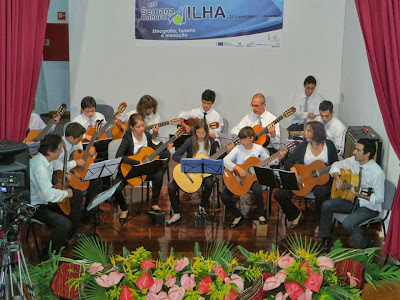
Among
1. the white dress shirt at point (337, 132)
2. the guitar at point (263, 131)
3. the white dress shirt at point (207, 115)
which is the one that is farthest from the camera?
the white dress shirt at point (207, 115)

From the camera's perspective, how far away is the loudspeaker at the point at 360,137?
7.65 meters

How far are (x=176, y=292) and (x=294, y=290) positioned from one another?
0.71 metres

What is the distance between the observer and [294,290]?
4164 millimetres

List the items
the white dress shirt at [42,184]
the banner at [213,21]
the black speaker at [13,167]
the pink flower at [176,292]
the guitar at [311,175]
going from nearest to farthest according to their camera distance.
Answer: the pink flower at [176,292], the black speaker at [13,167], the white dress shirt at [42,184], the guitar at [311,175], the banner at [213,21]

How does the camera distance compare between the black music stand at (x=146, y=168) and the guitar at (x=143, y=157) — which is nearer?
the black music stand at (x=146, y=168)

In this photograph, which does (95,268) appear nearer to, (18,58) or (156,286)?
(156,286)

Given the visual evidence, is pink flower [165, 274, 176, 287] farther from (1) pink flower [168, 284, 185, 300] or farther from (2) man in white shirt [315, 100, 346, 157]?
(2) man in white shirt [315, 100, 346, 157]

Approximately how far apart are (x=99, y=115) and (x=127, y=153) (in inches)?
56.3

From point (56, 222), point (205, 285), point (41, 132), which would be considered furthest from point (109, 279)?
point (41, 132)

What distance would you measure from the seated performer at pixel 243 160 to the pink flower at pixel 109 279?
12.5 feet

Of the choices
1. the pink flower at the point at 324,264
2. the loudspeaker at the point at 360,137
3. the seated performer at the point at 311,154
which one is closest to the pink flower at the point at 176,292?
the pink flower at the point at 324,264

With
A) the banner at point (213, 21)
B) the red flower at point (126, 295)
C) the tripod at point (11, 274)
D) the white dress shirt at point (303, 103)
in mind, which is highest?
the banner at point (213, 21)

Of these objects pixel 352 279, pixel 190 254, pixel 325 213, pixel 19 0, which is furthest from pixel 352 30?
pixel 352 279

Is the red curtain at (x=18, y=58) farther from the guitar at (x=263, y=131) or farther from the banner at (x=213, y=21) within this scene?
the banner at (x=213, y=21)
